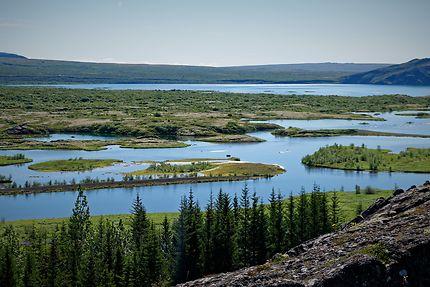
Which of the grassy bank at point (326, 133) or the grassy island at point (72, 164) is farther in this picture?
the grassy bank at point (326, 133)

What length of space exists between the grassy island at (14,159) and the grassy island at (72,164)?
531cm

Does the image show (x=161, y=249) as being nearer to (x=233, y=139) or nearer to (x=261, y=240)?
(x=261, y=240)

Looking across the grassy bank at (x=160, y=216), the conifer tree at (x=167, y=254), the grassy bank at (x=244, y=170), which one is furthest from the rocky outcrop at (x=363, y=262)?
the grassy bank at (x=244, y=170)

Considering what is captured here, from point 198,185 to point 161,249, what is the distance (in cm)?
3707

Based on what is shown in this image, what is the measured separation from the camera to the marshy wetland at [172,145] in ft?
251

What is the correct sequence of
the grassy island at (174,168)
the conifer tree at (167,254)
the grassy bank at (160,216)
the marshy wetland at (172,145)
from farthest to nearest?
the grassy island at (174,168) < the marshy wetland at (172,145) < the grassy bank at (160,216) < the conifer tree at (167,254)

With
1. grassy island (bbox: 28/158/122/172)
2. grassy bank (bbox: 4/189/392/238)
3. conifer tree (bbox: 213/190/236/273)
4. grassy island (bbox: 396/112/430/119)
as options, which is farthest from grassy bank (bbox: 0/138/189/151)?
grassy island (bbox: 396/112/430/119)

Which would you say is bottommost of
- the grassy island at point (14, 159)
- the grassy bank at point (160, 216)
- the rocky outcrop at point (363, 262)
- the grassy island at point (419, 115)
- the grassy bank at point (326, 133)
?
the grassy bank at point (160, 216)

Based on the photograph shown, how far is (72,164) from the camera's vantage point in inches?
3789

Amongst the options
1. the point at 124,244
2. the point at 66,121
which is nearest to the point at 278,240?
the point at 124,244

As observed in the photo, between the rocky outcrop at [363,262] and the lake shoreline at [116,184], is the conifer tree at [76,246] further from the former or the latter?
the lake shoreline at [116,184]

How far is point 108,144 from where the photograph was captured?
124 meters

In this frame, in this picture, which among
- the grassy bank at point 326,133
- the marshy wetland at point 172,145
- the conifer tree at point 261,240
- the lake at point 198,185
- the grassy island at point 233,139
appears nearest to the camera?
the conifer tree at point 261,240

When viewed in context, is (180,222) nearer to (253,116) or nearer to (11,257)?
(11,257)
